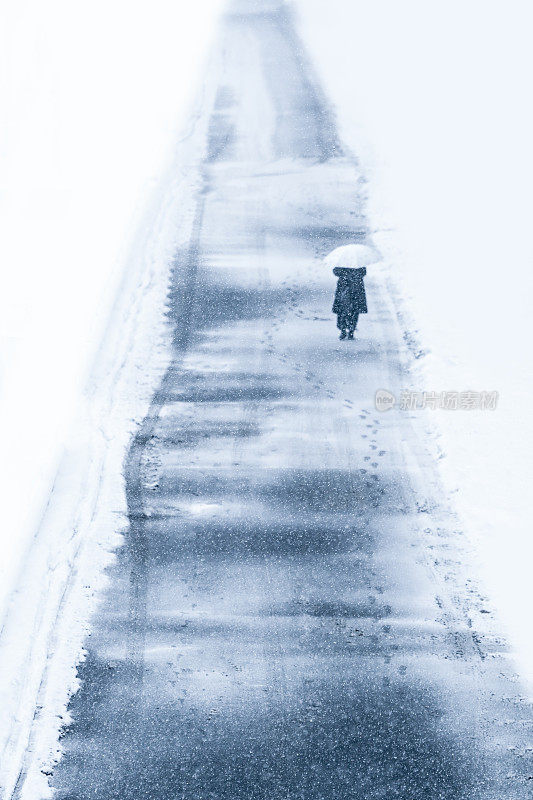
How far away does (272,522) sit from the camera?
709 cm

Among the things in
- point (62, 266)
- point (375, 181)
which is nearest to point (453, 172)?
point (375, 181)

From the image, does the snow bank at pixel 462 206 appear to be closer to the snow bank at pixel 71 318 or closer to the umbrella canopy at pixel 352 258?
the umbrella canopy at pixel 352 258

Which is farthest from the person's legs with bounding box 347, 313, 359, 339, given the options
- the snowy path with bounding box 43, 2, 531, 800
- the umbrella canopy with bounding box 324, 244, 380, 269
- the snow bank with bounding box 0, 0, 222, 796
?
the snow bank with bounding box 0, 0, 222, 796

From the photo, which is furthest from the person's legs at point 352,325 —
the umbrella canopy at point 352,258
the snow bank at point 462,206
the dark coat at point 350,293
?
the umbrella canopy at point 352,258

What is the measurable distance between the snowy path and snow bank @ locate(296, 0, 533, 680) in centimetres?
43

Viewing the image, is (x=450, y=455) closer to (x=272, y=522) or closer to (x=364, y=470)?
(x=364, y=470)

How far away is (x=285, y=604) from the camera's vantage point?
6289 mm

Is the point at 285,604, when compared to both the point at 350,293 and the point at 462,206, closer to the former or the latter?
the point at 350,293

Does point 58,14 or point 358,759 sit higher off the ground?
point 58,14

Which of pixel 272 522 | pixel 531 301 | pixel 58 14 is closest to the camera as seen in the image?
pixel 272 522

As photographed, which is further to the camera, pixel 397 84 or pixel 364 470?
pixel 397 84

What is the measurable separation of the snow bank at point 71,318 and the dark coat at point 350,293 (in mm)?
2194

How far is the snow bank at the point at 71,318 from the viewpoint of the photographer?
614cm

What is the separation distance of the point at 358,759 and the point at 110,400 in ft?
16.0
